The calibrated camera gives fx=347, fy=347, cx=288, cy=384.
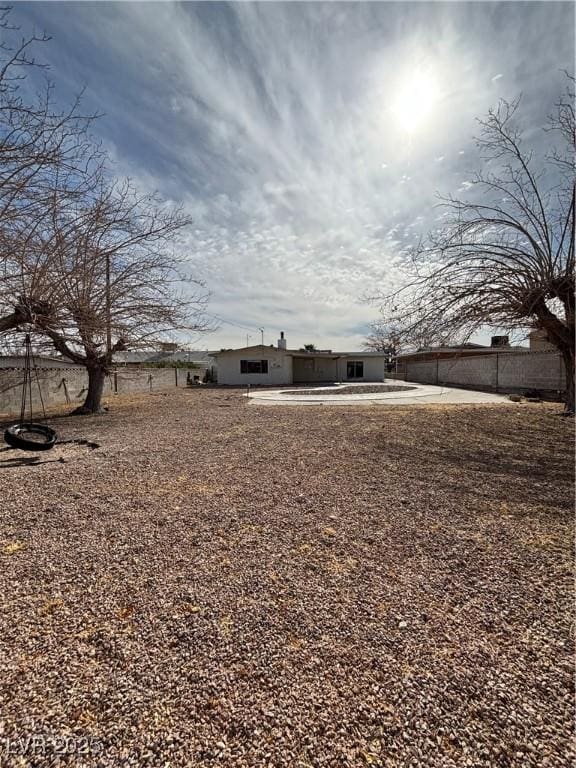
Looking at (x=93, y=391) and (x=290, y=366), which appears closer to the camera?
(x=93, y=391)

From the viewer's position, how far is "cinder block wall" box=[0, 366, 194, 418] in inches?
412

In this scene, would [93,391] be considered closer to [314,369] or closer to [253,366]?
[253,366]

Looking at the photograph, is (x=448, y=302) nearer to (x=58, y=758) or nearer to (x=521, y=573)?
(x=521, y=573)

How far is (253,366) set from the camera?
2559 centimetres

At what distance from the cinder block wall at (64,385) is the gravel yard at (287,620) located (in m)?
8.10

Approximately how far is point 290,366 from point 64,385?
15.7m

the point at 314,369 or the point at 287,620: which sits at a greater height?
the point at 314,369

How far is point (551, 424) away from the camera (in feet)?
25.7

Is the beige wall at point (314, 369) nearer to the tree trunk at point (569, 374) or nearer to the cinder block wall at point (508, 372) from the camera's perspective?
the cinder block wall at point (508, 372)

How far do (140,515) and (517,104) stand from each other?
9433 mm

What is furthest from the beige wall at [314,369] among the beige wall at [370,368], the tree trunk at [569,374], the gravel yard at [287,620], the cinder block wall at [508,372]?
the gravel yard at [287,620]

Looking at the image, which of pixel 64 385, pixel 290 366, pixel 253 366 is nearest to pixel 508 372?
pixel 290 366

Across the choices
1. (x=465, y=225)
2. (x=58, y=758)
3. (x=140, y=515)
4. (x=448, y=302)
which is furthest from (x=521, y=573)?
(x=465, y=225)

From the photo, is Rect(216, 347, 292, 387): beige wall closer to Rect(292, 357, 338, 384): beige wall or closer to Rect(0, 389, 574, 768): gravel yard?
Rect(292, 357, 338, 384): beige wall
